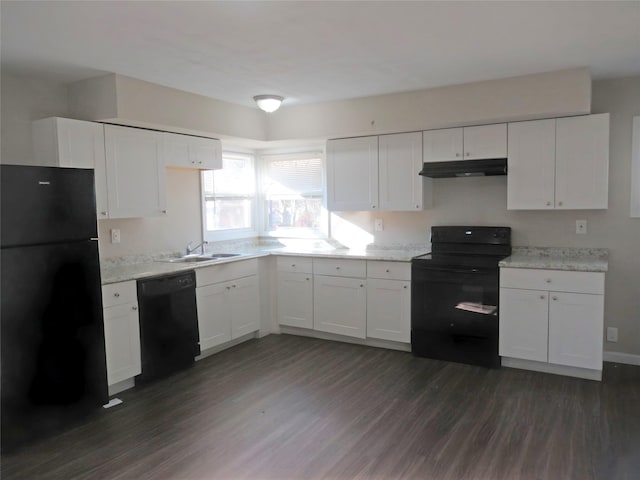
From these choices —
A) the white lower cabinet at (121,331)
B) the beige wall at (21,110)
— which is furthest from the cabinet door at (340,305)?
the beige wall at (21,110)

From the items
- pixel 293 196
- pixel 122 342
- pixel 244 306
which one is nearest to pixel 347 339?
pixel 244 306

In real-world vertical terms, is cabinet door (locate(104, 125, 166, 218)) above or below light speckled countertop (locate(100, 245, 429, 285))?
above

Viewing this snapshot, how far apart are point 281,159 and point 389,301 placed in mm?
2219

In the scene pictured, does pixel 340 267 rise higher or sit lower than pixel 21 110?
lower

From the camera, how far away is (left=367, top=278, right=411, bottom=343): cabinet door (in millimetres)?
4305

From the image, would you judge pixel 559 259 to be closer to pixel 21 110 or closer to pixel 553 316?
pixel 553 316

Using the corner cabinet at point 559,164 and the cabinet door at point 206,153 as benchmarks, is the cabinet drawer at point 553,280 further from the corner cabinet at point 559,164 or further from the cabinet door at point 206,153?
the cabinet door at point 206,153

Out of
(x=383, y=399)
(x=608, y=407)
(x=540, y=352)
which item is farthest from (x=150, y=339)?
(x=608, y=407)

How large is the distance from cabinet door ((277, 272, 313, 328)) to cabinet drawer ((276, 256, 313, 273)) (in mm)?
43

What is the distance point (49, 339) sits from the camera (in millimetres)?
2895

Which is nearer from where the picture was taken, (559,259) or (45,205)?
(45,205)

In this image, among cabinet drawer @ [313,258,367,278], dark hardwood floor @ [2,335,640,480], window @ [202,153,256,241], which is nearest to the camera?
dark hardwood floor @ [2,335,640,480]

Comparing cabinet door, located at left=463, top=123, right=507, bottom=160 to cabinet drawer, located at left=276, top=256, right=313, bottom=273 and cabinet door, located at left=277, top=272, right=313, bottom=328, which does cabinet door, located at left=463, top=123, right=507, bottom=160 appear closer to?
cabinet drawer, located at left=276, top=256, right=313, bottom=273

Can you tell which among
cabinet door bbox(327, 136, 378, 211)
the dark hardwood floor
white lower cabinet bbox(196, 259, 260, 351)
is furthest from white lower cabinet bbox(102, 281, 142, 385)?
cabinet door bbox(327, 136, 378, 211)
